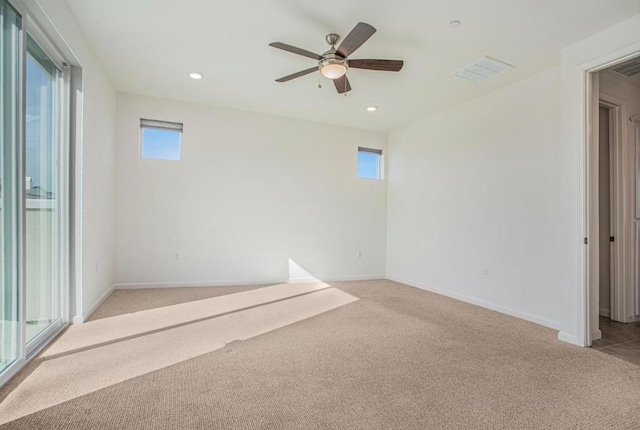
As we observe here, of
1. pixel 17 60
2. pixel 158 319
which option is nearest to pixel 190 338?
pixel 158 319

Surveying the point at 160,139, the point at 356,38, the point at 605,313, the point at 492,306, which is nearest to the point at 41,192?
the point at 160,139

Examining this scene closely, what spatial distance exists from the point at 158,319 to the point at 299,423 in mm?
2250

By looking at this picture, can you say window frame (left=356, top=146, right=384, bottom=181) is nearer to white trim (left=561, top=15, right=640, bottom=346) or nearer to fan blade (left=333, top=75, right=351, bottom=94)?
fan blade (left=333, top=75, right=351, bottom=94)

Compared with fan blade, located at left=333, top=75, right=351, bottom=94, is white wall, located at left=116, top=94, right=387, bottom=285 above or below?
below

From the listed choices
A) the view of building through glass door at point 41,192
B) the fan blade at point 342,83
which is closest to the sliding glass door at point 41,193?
the view of building through glass door at point 41,192

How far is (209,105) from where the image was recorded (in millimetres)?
4895

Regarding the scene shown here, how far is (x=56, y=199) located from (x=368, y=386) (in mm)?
3042

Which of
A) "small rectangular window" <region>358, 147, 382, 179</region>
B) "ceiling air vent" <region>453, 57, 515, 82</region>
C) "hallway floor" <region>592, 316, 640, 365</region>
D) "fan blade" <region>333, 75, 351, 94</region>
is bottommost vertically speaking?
"hallway floor" <region>592, 316, 640, 365</region>

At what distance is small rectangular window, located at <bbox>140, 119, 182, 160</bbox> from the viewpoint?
4.66m

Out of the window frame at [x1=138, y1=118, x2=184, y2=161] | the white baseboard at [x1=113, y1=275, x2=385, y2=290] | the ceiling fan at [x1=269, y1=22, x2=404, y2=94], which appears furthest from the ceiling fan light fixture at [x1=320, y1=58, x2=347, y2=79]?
the white baseboard at [x1=113, y1=275, x2=385, y2=290]

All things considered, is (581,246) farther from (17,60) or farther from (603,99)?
(17,60)

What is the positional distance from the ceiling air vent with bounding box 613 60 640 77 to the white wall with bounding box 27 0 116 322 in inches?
201

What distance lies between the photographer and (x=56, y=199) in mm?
2885

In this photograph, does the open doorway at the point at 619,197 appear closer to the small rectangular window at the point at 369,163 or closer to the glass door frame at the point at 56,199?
the small rectangular window at the point at 369,163
